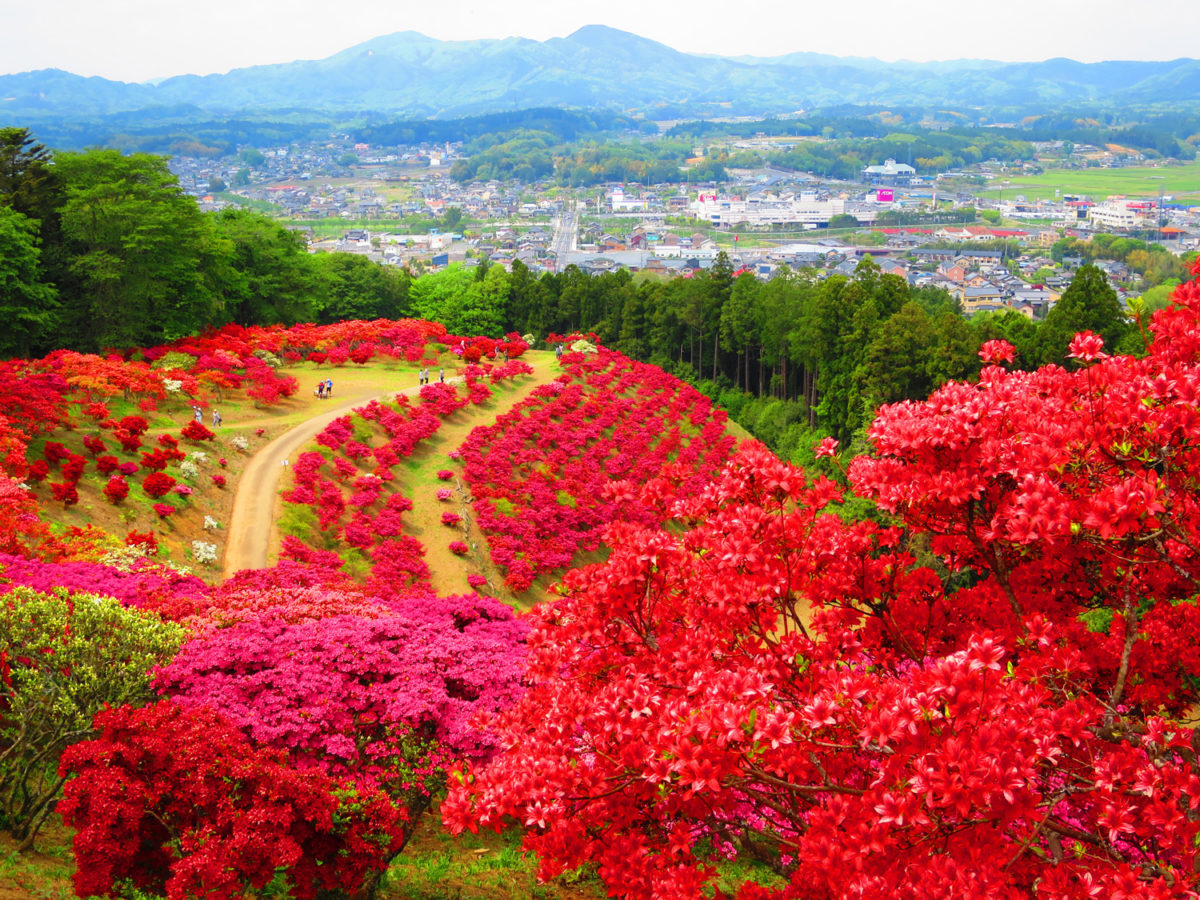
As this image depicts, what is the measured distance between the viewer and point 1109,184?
591ft

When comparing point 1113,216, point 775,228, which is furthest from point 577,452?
point 775,228

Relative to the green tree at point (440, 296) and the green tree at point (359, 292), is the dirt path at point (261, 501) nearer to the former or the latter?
the green tree at point (359, 292)

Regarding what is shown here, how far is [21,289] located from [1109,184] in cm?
20824

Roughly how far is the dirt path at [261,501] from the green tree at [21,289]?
8.65 meters

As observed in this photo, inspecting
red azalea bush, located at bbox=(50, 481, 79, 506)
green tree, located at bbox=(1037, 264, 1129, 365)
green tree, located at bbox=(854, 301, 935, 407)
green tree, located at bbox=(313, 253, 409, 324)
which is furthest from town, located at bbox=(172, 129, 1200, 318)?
red azalea bush, located at bbox=(50, 481, 79, 506)

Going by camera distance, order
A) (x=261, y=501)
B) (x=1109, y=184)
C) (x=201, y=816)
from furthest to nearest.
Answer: (x=1109, y=184) → (x=261, y=501) → (x=201, y=816)

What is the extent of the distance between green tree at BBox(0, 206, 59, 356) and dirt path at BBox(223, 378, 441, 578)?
8649 millimetres

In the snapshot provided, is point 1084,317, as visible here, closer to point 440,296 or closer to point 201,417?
point 201,417

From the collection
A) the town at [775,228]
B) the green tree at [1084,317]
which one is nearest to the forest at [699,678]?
the green tree at [1084,317]

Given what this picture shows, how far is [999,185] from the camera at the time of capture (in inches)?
7466

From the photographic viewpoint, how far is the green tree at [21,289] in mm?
23500

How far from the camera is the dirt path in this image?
1759 cm

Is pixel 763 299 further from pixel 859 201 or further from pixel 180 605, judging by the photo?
pixel 859 201

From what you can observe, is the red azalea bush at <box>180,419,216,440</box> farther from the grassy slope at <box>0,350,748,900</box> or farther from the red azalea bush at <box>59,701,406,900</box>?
the red azalea bush at <box>59,701,406,900</box>
